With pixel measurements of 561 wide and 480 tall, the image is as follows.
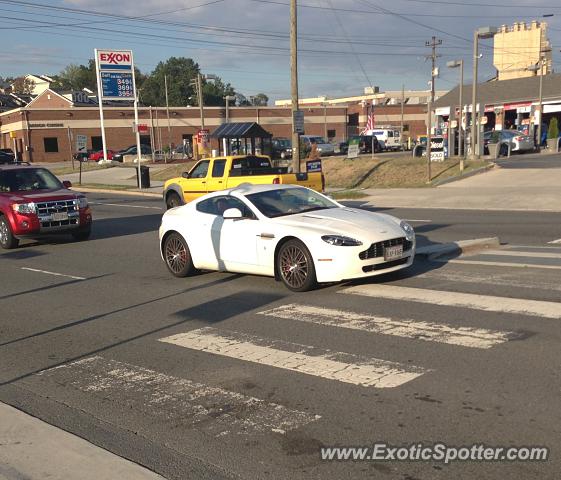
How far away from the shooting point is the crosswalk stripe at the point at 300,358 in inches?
209

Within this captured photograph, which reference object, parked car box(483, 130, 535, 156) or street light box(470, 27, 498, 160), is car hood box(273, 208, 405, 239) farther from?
parked car box(483, 130, 535, 156)

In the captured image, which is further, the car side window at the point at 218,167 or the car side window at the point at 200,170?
the car side window at the point at 200,170

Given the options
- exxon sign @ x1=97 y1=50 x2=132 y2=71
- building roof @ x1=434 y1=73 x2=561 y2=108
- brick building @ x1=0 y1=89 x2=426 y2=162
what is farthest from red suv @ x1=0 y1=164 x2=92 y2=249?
brick building @ x1=0 y1=89 x2=426 y2=162

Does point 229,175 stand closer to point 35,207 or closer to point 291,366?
point 35,207

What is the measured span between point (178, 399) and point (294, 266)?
367cm

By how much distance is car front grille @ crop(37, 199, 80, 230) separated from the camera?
14.2 m

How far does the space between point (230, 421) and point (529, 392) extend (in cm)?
218

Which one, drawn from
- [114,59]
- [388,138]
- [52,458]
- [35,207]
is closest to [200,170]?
[35,207]

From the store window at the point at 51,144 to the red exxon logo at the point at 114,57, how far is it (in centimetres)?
2728

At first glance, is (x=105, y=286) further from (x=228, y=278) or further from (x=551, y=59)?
(x=551, y=59)

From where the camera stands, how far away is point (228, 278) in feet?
32.3

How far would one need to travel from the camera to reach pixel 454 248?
1086 cm

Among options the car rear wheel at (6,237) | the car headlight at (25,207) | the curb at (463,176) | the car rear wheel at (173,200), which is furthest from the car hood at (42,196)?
the curb at (463,176)

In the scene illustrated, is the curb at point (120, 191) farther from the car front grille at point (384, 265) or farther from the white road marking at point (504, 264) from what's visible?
the car front grille at point (384, 265)
